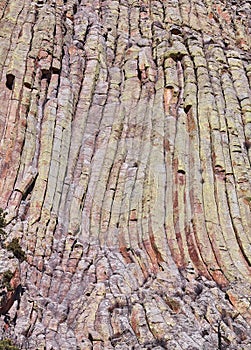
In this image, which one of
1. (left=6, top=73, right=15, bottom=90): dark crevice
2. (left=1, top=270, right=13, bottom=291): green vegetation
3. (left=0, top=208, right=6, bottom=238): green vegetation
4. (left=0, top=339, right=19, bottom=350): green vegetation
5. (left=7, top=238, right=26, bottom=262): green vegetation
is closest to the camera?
(left=0, top=339, right=19, bottom=350): green vegetation

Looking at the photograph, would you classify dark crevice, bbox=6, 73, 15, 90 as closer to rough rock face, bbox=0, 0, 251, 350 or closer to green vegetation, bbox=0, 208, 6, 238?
rough rock face, bbox=0, 0, 251, 350

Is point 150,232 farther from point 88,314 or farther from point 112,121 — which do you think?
point 112,121

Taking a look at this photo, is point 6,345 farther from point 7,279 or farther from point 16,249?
point 16,249

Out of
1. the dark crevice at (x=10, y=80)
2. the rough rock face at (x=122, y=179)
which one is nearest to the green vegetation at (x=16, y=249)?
the rough rock face at (x=122, y=179)

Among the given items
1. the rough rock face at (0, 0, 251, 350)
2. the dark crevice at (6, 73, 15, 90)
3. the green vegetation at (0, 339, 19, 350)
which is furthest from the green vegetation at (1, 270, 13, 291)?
the dark crevice at (6, 73, 15, 90)

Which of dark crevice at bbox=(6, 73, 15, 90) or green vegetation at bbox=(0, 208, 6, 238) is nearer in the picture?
green vegetation at bbox=(0, 208, 6, 238)

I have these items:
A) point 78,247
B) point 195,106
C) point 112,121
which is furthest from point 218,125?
point 78,247
